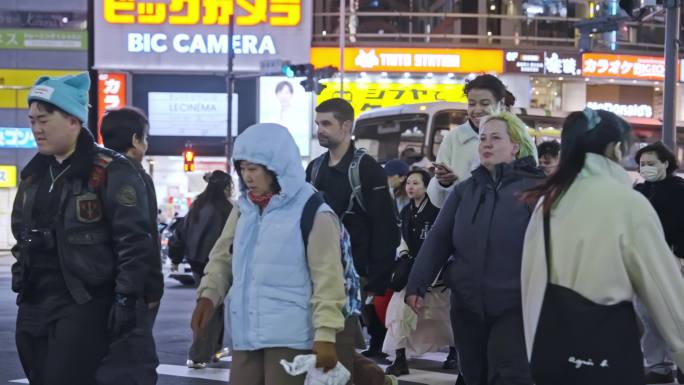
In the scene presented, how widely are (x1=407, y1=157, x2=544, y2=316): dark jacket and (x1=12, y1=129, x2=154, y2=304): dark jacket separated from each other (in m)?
1.42

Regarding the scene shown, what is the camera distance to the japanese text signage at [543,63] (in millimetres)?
36469

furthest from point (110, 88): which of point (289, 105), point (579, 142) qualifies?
point (579, 142)

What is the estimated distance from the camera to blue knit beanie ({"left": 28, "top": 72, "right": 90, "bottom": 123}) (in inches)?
218

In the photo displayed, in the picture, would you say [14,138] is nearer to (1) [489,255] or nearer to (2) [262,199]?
(1) [489,255]

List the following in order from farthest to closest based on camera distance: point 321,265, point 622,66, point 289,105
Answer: point 289,105 < point 622,66 < point 321,265

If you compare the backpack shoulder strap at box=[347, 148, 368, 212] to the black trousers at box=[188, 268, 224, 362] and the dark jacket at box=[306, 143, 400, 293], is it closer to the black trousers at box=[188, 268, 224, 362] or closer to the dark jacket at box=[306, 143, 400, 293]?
the dark jacket at box=[306, 143, 400, 293]

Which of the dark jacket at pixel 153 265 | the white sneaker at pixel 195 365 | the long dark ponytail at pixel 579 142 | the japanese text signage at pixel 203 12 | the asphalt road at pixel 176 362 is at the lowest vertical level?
the asphalt road at pixel 176 362

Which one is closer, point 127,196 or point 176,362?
point 127,196

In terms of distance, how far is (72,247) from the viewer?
5387 millimetres

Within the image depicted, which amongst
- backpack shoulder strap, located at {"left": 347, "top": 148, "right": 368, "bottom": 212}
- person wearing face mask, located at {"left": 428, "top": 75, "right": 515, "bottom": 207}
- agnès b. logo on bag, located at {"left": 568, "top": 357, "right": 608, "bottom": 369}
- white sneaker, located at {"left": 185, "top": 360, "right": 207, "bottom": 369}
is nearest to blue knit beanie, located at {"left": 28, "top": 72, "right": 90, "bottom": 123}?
backpack shoulder strap, located at {"left": 347, "top": 148, "right": 368, "bottom": 212}

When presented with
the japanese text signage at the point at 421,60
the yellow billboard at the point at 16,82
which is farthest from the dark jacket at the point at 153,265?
the yellow billboard at the point at 16,82

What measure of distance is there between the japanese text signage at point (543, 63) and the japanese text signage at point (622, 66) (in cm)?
36

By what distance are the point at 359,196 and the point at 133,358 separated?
84.3 inches

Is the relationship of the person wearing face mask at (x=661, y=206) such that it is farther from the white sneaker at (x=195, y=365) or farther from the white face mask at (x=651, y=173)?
the white sneaker at (x=195, y=365)
